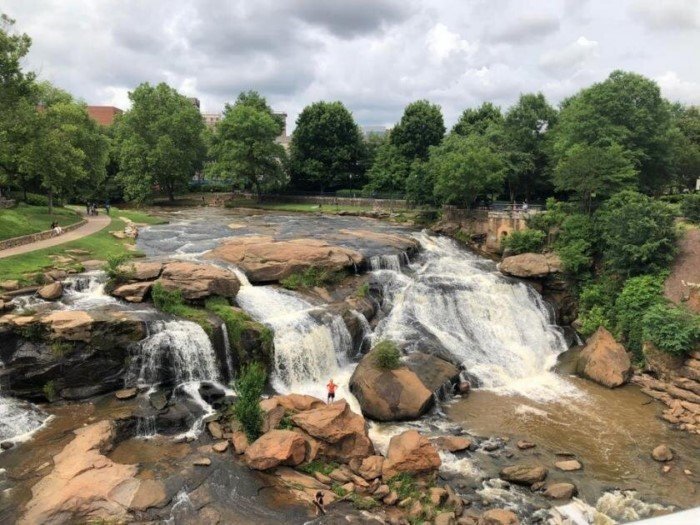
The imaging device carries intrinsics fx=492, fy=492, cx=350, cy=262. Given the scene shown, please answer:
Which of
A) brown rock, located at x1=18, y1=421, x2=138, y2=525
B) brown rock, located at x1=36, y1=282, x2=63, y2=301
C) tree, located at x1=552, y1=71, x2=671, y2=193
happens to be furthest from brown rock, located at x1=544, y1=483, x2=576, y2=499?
tree, located at x1=552, y1=71, x2=671, y2=193

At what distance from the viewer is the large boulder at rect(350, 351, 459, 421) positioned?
1902 cm

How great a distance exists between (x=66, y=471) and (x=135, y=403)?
404 centimetres

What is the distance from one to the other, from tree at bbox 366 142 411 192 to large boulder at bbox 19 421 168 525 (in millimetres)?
50800

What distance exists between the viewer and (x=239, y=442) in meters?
15.7

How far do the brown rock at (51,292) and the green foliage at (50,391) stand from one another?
472 cm

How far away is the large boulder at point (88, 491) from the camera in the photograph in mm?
12484

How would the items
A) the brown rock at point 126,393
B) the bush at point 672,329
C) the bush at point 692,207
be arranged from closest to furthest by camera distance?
the brown rock at point 126,393 → the bush at point 672,329 → the bush at point 692,207

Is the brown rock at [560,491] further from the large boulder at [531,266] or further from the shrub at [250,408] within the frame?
the large boulder at [531,266]

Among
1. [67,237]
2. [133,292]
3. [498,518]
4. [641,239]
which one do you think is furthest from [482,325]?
[67,237]

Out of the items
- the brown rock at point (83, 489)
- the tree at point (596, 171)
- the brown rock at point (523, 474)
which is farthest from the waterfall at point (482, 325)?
the brown rock at point (83, 489)

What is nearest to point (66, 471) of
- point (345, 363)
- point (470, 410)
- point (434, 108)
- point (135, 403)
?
point (135, 403)

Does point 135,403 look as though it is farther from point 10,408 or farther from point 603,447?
point 603,447

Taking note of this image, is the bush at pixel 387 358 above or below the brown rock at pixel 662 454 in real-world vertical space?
above

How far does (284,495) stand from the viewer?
44.9 feet
